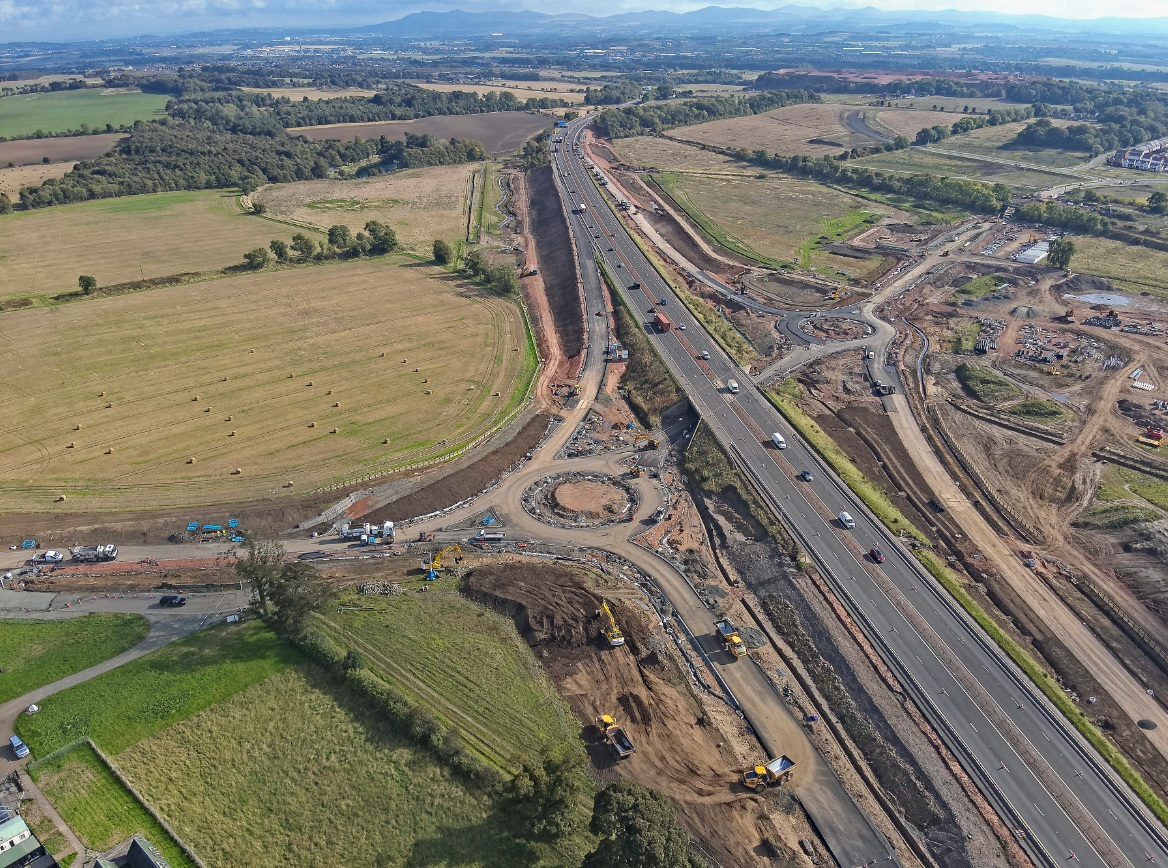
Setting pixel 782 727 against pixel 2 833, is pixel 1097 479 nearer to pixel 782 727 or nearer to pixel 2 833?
pixel 782 727

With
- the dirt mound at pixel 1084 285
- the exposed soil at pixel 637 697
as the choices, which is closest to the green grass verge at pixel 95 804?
the exposed soil at pixel 637 697

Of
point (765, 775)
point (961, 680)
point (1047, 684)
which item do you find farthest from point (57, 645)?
point (1047, 684)

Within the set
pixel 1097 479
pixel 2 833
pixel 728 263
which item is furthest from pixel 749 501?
pixel 728 263

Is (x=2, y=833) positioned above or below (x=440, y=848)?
above

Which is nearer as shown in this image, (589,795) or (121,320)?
(589,795)

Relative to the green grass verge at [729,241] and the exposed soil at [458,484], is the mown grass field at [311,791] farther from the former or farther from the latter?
the green grass verge at [729,241]

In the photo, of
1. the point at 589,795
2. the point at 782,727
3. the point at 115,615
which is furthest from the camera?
the point at 115,615

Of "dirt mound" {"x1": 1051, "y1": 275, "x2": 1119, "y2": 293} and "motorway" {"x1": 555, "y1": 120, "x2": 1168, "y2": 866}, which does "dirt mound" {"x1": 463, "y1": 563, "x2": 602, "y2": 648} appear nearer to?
"motorway" {"x1": 555, "y1": 120, "x2": 1168, "y2": 866}
